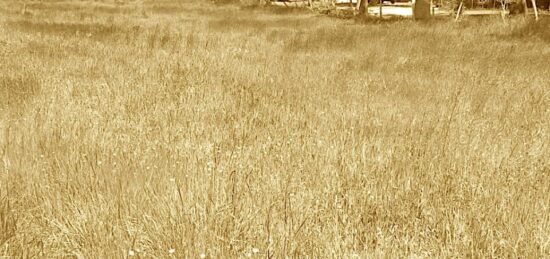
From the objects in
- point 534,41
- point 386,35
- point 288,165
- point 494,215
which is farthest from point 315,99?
point 534,41

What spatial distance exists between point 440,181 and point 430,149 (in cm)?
48

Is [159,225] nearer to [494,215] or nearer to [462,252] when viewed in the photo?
[462,252]

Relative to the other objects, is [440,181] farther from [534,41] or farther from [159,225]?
[534,41]

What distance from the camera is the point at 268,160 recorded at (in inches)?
108

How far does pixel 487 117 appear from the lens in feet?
13.7

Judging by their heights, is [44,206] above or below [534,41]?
below

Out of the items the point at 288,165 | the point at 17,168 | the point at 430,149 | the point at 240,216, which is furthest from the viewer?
the point at 430,149

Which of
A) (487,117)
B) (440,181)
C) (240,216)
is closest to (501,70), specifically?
(487,117)

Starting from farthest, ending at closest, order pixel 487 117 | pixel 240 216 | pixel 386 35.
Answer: pixel 386 35
pixel 487 117
pixel 240 216

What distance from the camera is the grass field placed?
6.16 feet

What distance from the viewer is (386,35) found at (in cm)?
996

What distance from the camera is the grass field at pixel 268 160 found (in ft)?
6.16

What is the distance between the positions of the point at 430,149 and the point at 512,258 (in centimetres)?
122

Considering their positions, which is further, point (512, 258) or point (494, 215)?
point (494, 215)
